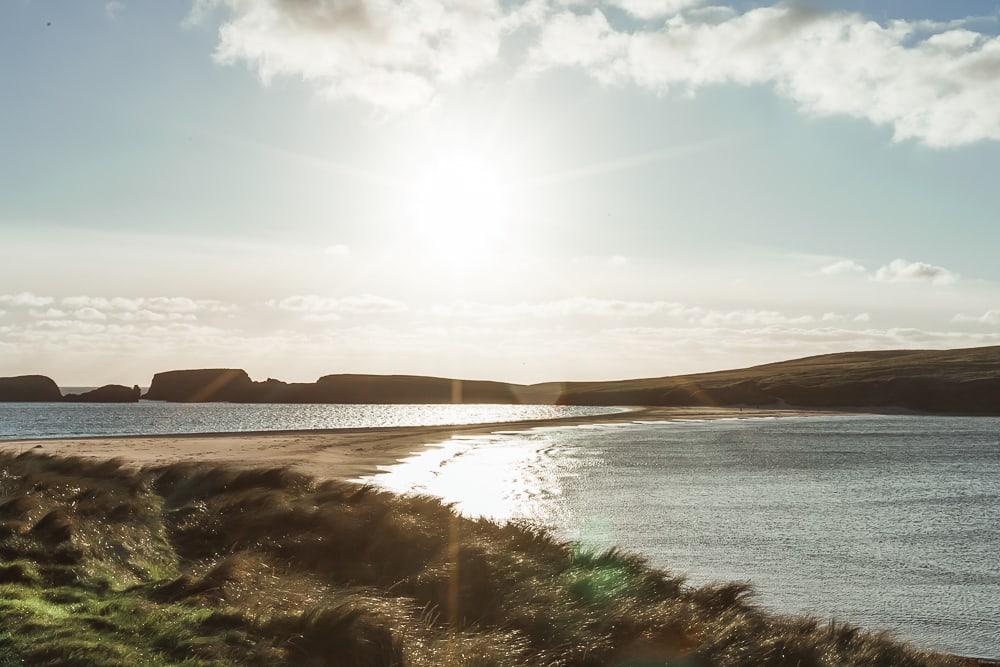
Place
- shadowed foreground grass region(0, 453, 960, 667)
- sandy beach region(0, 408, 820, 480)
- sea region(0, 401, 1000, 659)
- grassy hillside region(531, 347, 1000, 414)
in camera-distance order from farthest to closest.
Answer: grassy hillside region(531, 347, 1000, 414)
sandy beach region(0, 408, 820, 480)
sea region(0, 401, 1000, 659)
shadowed foreground grass region(0, 453, 960, 667)

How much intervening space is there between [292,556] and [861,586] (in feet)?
38.8

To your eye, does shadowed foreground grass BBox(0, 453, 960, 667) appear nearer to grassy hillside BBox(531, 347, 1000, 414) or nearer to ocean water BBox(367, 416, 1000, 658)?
ocean water BBox(367, 416, 1000, 658)

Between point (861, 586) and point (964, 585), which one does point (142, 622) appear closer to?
point (861, 586)

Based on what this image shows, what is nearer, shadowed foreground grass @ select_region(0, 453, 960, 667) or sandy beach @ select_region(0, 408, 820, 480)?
shadowed foreground grass @ select_region(0, 453, 960, 667)

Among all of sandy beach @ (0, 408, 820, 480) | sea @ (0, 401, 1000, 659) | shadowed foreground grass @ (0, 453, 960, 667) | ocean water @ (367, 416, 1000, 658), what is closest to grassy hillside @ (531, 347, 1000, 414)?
sea @ (0, 401, 1000, 659)

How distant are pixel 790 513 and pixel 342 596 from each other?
67.8 ft

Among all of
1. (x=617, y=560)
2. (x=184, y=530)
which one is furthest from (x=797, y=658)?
(x=184, y=530)

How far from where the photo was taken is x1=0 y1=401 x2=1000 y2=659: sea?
16156mm

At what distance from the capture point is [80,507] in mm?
16641

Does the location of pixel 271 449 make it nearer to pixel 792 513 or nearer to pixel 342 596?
pixel 792 513

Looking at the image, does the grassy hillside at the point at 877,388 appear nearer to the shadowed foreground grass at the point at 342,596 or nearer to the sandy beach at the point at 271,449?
the sandy beach at the point at 271,449

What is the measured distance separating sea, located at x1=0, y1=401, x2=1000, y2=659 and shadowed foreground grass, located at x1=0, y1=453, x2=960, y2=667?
11.9ft

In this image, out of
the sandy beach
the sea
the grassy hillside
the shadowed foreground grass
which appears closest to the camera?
the shadowed foreground grass

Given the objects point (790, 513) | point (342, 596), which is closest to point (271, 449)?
point (790, 513)
